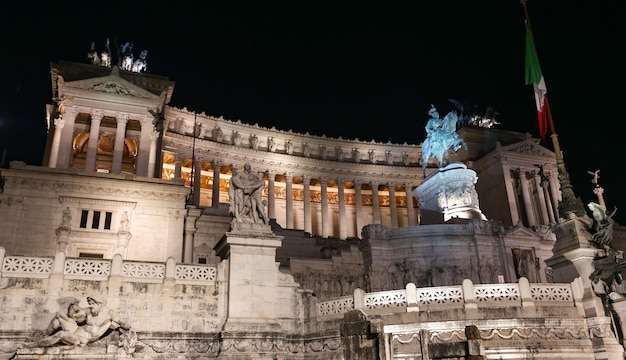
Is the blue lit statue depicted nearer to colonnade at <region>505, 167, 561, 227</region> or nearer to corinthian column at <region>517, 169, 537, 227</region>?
colonnade at <region>505, 167, 561, 227</region>

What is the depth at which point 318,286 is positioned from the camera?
3466 cm

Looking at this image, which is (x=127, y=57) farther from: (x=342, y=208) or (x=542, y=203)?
(x=542, y=203)

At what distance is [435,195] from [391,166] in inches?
1268

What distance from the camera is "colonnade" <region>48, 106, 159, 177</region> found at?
51.9 meters

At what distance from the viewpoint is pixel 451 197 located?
1873 inches

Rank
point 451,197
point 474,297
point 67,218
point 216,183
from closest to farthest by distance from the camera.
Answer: point 474,297
point 67,218
point 451,197
point 216,183

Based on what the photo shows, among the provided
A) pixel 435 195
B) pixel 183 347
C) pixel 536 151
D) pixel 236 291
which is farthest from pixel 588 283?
pixel 536 151

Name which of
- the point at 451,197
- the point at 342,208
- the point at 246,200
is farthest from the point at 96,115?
the point at 451,197

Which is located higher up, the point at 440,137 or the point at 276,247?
the point at 440,137

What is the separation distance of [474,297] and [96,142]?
4336 cm

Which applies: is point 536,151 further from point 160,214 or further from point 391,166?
point 160,214

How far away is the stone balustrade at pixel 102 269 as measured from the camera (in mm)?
21500

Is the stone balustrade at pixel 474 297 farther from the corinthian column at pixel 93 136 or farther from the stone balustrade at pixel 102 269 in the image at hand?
the corinthian column at pixel 93 136

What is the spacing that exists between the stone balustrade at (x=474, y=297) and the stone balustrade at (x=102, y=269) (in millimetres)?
7285
